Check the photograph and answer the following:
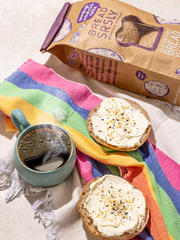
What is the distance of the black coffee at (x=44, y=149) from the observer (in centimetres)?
82

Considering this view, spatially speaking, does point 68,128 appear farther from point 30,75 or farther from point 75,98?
point 30,75

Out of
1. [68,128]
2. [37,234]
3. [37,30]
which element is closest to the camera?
[37,234]

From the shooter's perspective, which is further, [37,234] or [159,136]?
[159,136]

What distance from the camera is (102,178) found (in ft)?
2.86

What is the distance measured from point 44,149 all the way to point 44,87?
0.34m

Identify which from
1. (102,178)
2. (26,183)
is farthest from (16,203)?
(102,178)

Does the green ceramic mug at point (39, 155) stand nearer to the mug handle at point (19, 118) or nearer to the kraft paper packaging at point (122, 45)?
the mug handle at point (19, 118)

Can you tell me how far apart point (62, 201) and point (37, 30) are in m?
0.95

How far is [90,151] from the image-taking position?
945 mm

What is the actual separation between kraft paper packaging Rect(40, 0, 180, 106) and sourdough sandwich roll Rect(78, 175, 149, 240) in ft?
1.51

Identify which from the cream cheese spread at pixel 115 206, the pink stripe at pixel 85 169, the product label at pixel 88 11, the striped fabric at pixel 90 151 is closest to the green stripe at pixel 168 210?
the striped fabric at pixel 90 151

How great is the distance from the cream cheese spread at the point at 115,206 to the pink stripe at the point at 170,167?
0.59 feet

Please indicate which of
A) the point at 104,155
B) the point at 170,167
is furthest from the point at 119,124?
the point at 170,167

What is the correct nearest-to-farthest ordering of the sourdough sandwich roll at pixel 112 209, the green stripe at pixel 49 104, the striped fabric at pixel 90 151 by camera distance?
the sourdough sandwich roll at pixel 112 209 < the striped fabric at pixel 90 151 < the green stripe at pixel 49 104
